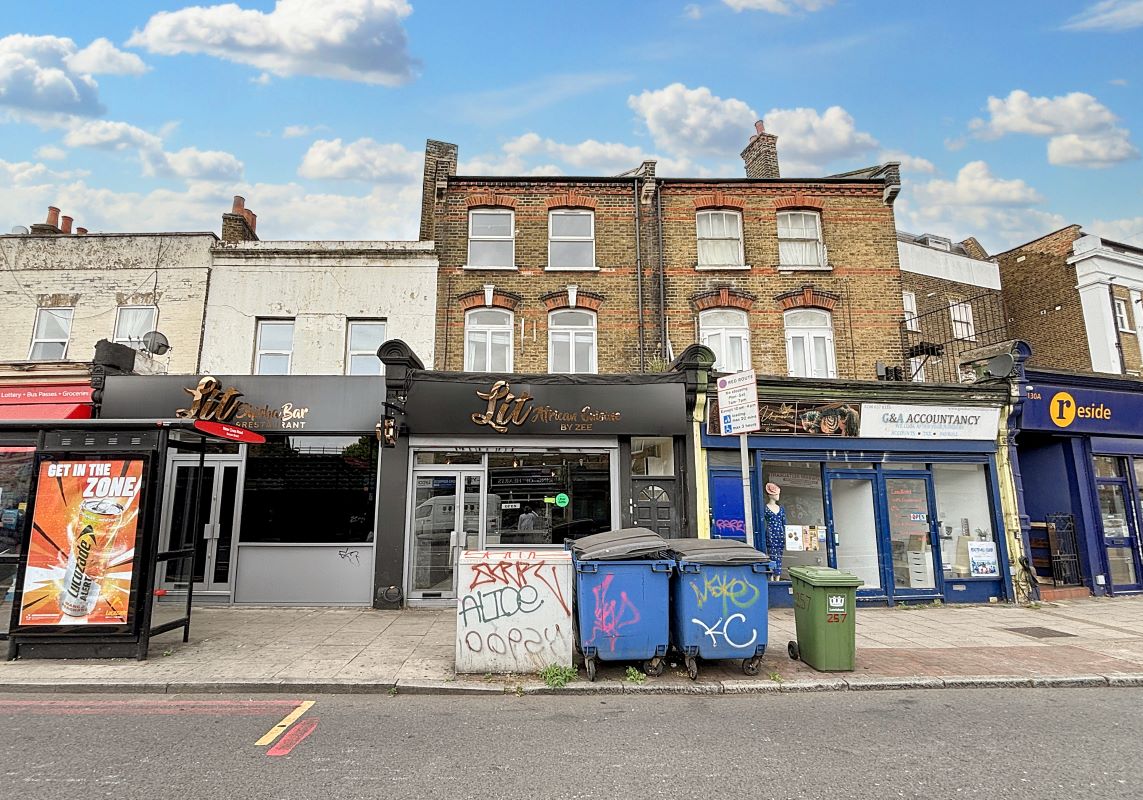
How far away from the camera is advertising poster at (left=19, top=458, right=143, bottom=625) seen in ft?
23.1

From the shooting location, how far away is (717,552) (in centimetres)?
683

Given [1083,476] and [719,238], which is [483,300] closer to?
[719,238]

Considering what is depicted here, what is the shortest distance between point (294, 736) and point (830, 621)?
5608 millimetres

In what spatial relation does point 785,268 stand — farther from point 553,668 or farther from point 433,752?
point 433,752

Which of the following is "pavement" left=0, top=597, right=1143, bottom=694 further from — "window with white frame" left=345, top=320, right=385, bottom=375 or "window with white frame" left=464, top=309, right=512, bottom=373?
"window with white frame" left=464, top=309, right=512, bottom=373

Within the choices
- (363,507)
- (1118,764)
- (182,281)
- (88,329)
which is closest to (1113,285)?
(1118,764)

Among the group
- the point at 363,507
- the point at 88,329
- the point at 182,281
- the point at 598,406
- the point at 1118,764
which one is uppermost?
the point at 182,281

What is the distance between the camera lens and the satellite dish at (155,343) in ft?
39.7

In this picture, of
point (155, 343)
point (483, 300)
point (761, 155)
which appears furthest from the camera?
point (761, 155)

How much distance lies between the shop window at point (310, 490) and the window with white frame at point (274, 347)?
6.52ft

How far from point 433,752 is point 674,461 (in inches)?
292

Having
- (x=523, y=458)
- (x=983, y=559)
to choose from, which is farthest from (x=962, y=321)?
(x=523, y=458)

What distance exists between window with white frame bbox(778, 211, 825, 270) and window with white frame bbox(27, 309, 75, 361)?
15.7 meters

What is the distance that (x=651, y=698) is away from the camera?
611cm
